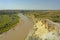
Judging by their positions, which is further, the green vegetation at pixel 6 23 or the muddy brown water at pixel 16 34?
the green vegetation at pixel 6 23

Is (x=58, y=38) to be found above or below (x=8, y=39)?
above

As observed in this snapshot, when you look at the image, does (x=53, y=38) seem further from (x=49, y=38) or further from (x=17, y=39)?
(x=17, y=39)

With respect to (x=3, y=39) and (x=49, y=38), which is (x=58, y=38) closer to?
(x=49, y=38)

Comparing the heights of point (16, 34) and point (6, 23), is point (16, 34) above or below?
above

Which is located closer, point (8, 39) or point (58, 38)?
point (58, 38)

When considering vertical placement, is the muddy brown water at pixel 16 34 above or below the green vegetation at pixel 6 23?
above

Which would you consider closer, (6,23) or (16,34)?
(16,34)

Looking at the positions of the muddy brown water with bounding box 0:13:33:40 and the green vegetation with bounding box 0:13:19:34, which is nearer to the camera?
the muddy brown water with bounding box 0:13:33:40

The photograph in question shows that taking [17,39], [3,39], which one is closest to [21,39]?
[17,39]

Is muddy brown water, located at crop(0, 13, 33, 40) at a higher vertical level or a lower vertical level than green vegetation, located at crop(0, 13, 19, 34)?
higher
